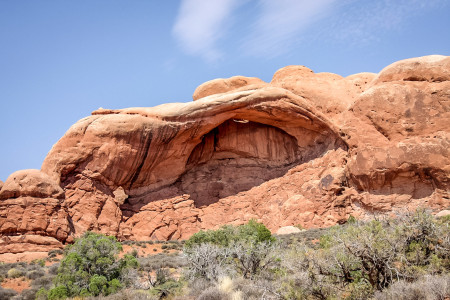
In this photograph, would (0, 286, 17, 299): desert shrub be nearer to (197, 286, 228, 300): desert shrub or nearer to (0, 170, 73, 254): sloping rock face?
(197, 286, 228, 300): desert shrub

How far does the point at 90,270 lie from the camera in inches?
493

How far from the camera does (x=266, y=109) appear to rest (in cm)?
2594

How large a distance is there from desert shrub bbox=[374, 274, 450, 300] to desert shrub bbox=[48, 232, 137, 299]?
752cm

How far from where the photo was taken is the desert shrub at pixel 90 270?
1166 centimetres

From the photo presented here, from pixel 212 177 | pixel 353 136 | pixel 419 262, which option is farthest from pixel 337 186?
pixel 419 262

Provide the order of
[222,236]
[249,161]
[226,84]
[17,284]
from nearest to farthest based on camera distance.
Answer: [17,284], [222,236], [249,161], [226,84]

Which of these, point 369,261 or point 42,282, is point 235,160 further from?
point 369,261

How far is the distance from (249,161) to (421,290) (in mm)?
21370

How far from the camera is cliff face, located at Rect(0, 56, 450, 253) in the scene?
2186 centimetres

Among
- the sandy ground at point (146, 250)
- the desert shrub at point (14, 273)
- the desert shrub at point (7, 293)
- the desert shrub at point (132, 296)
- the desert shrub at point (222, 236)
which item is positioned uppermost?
the desert shrub at point (222, 236)

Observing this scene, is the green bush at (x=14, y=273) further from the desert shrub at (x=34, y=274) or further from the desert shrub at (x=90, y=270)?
the desert shrub at (x=90, y=270)

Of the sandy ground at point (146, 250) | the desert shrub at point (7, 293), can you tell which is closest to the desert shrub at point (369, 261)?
the desert shrub at point (7, 293)

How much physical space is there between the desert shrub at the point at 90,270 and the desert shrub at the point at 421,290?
7.52m

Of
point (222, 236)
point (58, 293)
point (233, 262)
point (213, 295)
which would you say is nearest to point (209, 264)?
point (233, 262)
